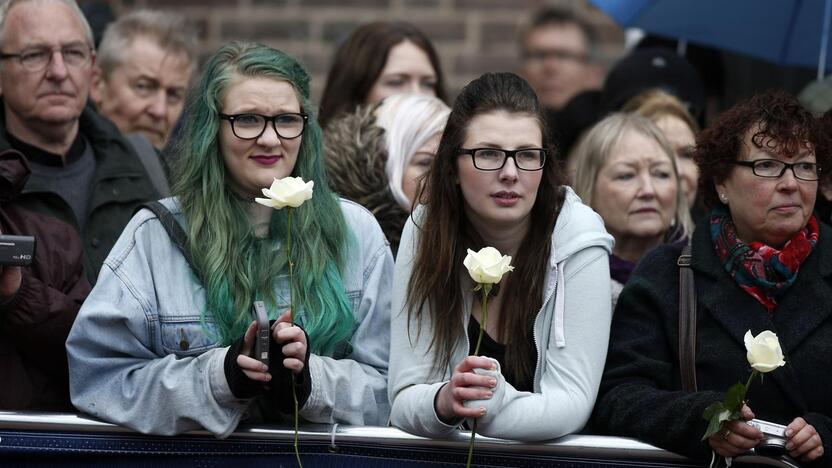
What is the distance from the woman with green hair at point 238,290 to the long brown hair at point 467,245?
0.80 feet

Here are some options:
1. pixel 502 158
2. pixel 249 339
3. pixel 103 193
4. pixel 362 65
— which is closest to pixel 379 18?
pixel 362 65

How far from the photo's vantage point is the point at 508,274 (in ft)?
13.5

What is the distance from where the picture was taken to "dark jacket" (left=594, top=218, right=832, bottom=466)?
3.86 metres

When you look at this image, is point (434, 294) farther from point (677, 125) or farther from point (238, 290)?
point (677, 125)

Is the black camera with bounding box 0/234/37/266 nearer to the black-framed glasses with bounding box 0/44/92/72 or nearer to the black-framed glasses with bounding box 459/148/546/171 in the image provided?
the black-framed glasses with bounding box 459/148/546/171

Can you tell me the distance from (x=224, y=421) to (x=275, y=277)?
19.9 inches

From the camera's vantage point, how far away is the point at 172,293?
13.3ft

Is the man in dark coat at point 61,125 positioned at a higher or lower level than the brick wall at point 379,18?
lower

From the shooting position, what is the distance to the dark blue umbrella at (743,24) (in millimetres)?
6105

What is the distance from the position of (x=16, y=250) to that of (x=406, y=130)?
170cm

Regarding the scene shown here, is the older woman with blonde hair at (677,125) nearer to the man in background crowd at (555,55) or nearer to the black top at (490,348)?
the man in background crowd at (555,55)

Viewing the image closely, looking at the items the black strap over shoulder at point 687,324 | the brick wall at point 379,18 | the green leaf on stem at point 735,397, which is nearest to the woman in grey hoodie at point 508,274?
the black strap over shoulder at point 687,324

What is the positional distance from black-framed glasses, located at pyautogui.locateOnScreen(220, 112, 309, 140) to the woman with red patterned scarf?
3.59ft

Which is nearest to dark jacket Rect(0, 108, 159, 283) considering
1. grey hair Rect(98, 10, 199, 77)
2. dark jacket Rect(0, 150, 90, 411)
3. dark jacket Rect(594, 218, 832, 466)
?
dark jacket Rect(0, 150, 90, 411)
